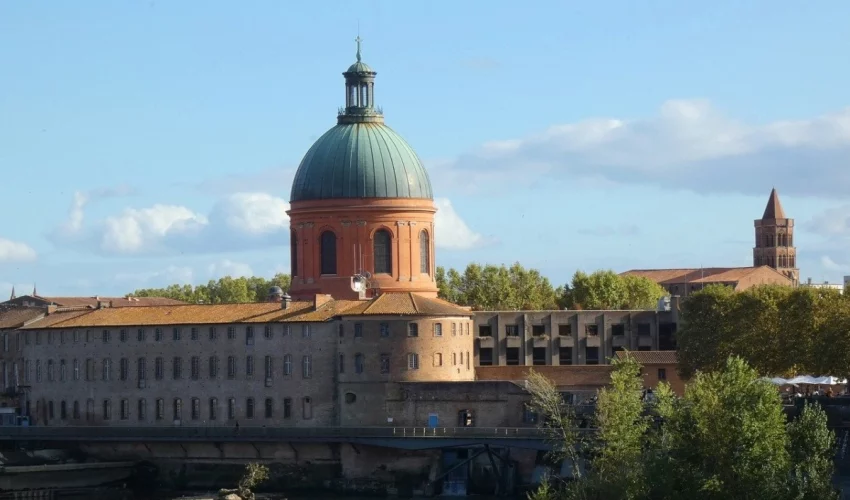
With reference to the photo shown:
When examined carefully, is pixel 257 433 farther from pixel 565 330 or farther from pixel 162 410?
pixel 565 330

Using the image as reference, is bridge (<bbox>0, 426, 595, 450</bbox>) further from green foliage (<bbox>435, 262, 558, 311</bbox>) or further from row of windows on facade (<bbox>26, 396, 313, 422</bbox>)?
green foliage (<bbox>435, 262, 558, 311</bbox>)

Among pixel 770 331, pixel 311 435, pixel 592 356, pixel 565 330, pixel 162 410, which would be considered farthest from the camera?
pixel 565 330

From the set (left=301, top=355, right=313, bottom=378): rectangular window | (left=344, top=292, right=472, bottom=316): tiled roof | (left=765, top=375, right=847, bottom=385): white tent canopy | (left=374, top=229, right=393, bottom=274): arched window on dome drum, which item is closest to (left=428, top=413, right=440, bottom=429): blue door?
(left=344, top=292, right=472, bottom=316): tiled roof

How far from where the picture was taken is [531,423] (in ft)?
354

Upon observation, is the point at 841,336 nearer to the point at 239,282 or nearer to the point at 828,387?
the point at 828,387

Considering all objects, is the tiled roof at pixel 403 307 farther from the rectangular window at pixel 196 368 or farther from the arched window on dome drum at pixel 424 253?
the arched window on dome drum at pixel 424 253

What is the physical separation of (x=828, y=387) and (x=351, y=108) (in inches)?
1402

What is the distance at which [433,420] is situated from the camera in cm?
10969

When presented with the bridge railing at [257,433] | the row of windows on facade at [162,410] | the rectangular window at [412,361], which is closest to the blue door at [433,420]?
the bridge railing at [257,433]

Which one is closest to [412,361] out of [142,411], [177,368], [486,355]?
[177,368]

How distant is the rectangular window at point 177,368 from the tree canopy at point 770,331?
30.9m

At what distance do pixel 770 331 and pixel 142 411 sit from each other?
1495 inches

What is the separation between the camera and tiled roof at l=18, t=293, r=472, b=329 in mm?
113688

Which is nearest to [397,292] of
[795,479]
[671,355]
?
[671,355]
